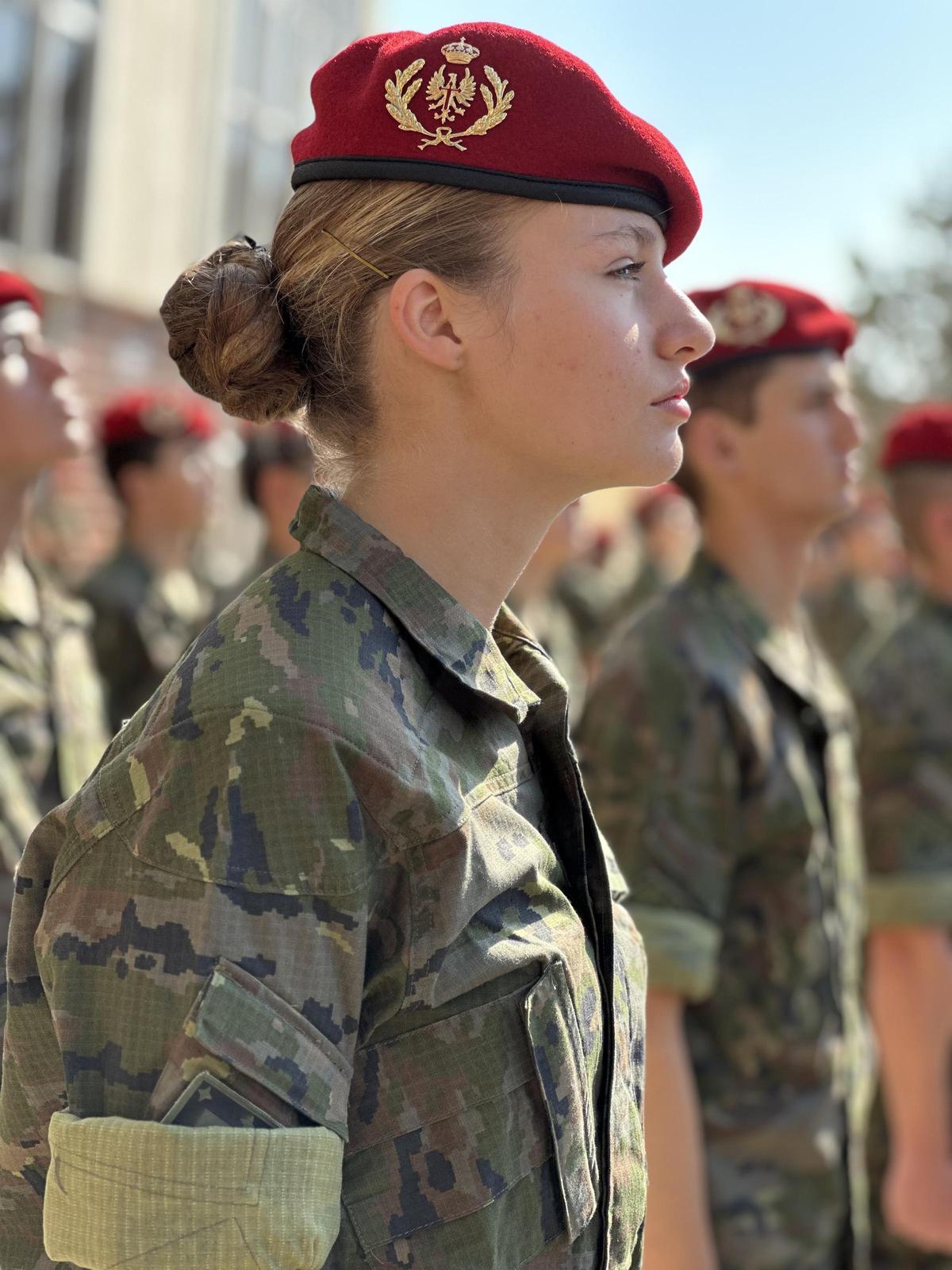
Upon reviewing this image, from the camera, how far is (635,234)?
1.51 metres

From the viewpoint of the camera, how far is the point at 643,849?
2561 mm

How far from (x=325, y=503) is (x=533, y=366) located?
256 mm

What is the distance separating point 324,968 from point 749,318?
218 cm

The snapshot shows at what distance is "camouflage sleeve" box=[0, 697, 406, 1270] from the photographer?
3.75 ft

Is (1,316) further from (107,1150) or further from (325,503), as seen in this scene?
(107,1150)

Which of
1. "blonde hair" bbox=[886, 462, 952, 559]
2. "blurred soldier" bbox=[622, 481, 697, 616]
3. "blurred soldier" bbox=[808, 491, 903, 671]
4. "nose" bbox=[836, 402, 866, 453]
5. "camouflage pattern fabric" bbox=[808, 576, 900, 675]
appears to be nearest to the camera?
"nose" bbox=[836, 402, 866, 453]

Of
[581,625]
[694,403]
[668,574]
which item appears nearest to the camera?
[694,403]

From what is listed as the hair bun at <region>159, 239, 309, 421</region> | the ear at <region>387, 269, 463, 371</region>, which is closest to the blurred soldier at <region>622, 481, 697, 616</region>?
the hair bun at <region>159, 239, 309, 421</region>

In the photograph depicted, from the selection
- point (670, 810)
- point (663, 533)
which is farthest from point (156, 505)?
point (663, 533)

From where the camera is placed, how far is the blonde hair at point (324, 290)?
1470 millimetres

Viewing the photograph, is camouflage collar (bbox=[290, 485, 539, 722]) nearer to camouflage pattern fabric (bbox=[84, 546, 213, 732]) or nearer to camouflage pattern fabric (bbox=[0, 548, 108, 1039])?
camouflage pattern fabric (bbox=[0, 548, 108, 1039])

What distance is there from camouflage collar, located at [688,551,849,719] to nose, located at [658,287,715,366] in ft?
4.35

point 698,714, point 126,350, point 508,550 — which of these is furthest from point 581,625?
point 508,550

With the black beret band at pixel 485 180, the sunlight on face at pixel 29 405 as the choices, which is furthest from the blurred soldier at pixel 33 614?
the black beret band at pixel 485 180
